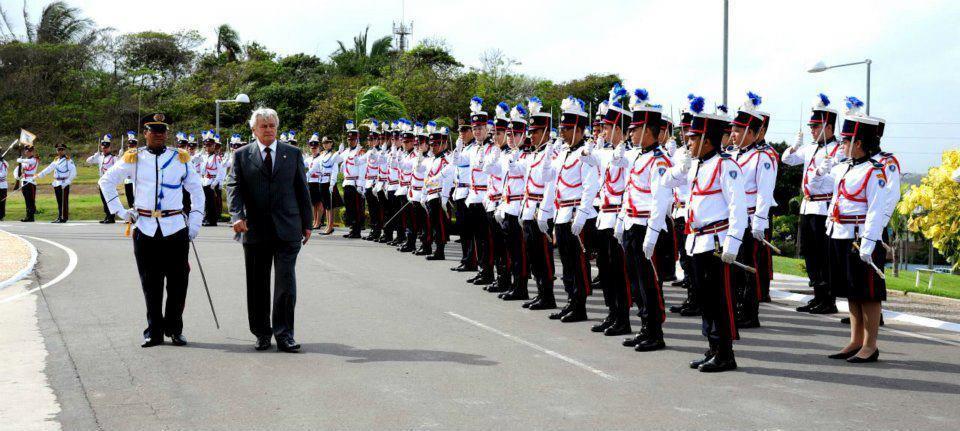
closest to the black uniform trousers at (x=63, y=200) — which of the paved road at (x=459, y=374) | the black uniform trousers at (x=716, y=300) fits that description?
the paved road at (x=459, y=374)

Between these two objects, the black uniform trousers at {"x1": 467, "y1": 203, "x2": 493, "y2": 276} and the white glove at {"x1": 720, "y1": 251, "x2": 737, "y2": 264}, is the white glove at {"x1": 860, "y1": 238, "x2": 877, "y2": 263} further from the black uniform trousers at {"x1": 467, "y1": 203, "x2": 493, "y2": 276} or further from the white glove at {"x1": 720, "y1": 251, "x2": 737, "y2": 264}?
the black uniform trousers at {"x1": 467, "y1": 203, "x2": 493, "y2": 276}

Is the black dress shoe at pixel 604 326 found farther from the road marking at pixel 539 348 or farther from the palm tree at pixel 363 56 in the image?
the palm tree at pixel 363 56

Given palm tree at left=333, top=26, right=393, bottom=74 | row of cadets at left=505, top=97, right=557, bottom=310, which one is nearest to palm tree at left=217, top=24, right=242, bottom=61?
palm tree at left=333, top=26, right=393, bottom=74

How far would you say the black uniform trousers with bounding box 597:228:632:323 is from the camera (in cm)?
949

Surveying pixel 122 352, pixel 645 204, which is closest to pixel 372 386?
pixel 122 352

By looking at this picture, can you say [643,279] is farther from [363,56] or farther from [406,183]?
[363,56]

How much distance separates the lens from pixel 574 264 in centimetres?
1049

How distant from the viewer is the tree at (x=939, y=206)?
13784 millimetres

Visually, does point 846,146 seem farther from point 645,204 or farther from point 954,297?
point 954,297

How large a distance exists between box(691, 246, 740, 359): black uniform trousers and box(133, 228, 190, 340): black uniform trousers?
4.78 metres

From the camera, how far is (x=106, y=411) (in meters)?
6.46

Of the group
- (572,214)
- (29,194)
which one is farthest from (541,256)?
(29,194)

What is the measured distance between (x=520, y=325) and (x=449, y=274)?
15.7ft

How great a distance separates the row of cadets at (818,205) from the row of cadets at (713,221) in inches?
142
